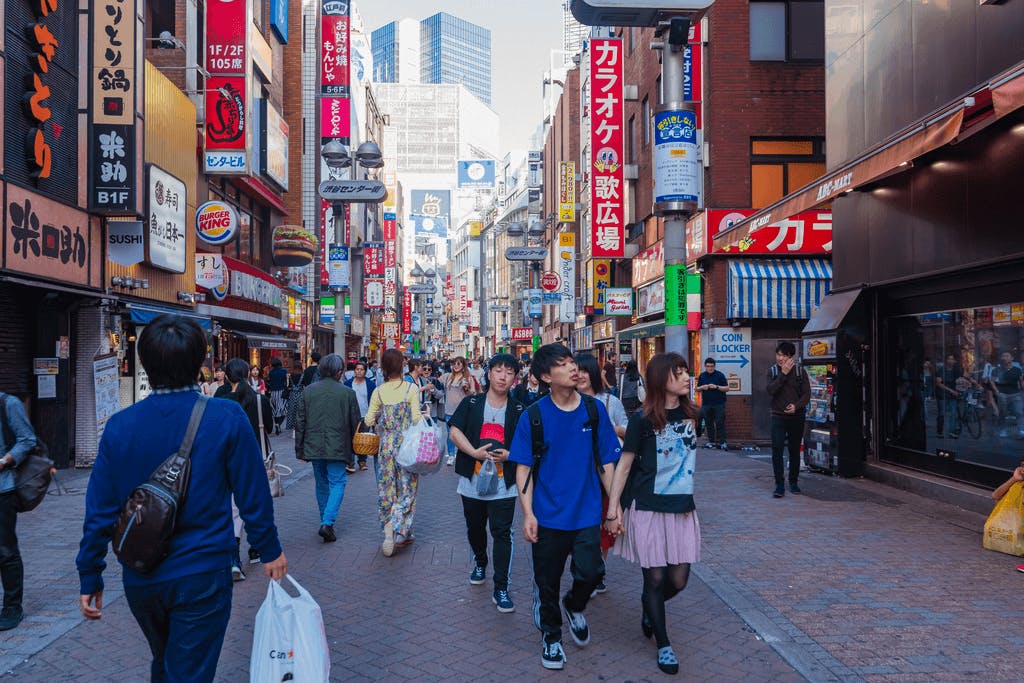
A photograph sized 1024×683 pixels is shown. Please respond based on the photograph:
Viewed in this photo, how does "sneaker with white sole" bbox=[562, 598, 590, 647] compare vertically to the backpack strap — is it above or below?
below

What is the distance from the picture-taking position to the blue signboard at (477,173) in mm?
143500

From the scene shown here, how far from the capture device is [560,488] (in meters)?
4.63

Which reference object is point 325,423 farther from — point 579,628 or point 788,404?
point 788,404

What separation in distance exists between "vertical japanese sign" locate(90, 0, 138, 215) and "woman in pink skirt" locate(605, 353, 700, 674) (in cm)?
1115

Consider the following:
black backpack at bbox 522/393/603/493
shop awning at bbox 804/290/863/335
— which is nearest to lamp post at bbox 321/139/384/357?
shop awning at bbox 804/290/863/335

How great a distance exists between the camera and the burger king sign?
1717 centimetres

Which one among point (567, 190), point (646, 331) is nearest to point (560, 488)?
point (646, 331)

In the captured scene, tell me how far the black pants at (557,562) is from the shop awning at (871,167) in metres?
4.89

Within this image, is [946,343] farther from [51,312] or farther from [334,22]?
[334,22]

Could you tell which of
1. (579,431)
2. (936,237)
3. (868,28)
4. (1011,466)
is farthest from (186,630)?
(868,28)

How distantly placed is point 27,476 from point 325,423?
10.1 feet

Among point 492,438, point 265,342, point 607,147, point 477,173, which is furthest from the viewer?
point 477,173

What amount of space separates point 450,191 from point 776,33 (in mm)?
142136

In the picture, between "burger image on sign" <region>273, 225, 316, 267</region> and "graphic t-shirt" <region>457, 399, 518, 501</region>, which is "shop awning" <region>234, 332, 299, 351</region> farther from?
"graphic t-shirt" <region>457, 399, 518, 501</region>
